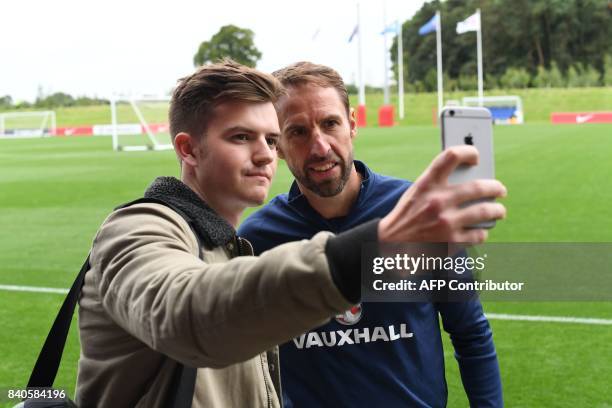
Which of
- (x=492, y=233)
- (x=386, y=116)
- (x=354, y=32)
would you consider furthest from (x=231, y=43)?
(x=492, y=233)

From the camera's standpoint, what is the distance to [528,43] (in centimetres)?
7369

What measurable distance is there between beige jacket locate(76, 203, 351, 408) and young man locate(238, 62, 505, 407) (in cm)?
76

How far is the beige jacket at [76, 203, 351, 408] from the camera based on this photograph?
115cm

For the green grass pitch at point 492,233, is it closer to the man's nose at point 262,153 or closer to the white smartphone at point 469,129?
the man's nose at point 262,153

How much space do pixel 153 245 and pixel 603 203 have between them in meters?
12.1

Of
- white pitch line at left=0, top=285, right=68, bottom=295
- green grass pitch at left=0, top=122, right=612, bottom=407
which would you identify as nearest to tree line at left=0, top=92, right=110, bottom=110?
green grass pitch at left=0, top=122, right=612, bottom=407

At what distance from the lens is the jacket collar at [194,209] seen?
5.44 feet

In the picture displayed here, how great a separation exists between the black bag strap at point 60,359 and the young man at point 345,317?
0.95 meters

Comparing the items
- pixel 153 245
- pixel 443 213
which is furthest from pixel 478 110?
pixel 153 245

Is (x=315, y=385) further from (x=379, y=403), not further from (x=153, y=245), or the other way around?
(x=153, y=245)

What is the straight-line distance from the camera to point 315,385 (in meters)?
2.51

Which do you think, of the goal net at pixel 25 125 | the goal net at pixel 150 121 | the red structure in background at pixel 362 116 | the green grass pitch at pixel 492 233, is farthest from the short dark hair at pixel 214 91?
the goal net at pixel 25 125

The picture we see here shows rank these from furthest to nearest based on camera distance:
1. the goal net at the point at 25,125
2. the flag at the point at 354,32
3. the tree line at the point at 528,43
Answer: the tree line at the point at 528,43 < the goal net at the point at 25,125 < the flag at the point at 354,32

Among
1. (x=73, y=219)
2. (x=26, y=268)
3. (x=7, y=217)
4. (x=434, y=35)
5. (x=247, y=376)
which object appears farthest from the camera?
(x=434, y=35)
